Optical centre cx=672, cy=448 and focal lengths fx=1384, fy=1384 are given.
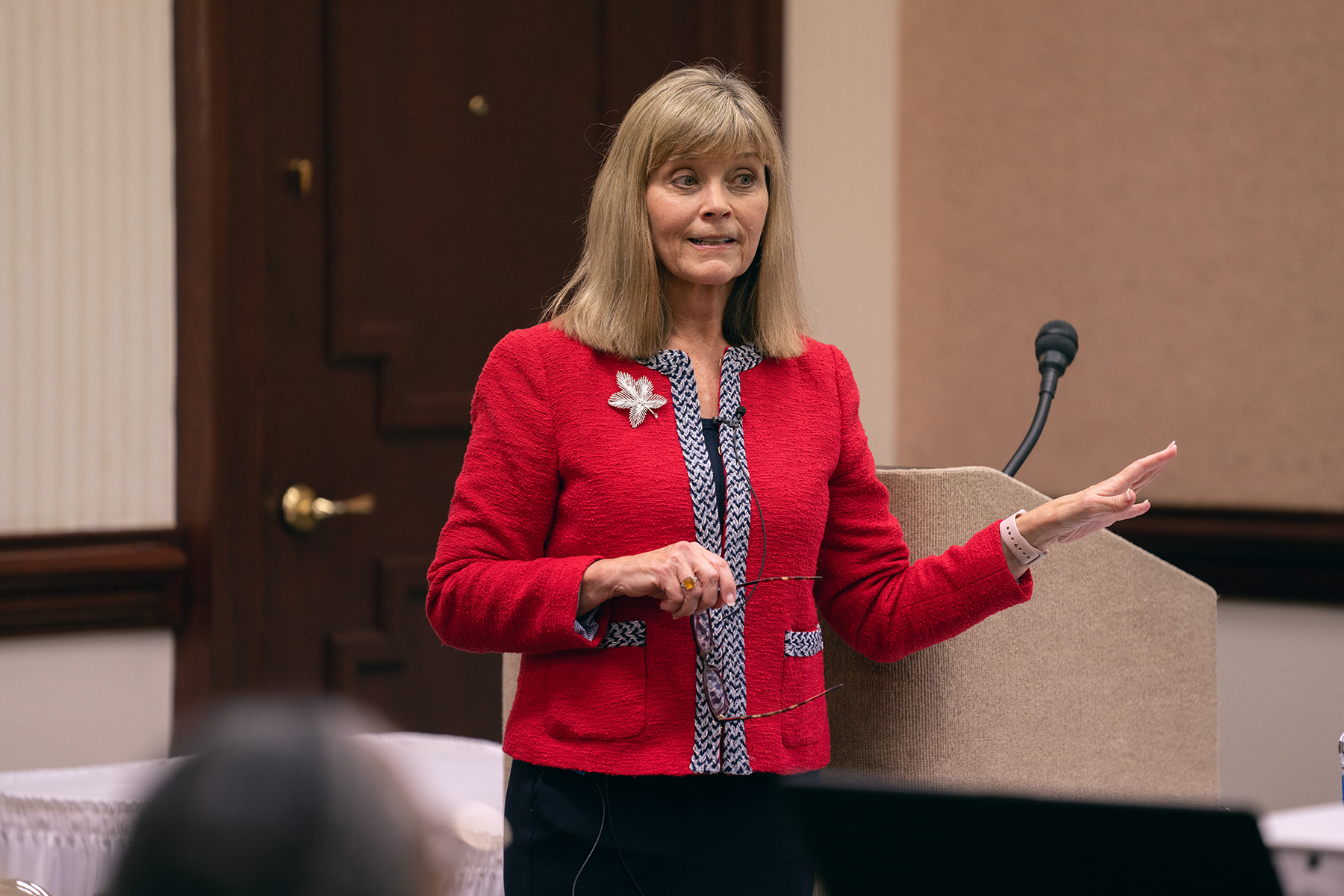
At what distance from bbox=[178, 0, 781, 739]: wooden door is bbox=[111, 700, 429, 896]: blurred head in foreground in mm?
2485

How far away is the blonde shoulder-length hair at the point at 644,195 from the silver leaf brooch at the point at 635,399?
0.03 meters

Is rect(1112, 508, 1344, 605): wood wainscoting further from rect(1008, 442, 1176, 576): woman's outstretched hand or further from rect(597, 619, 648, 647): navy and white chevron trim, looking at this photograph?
rect(597, 619, 648, 647): navy and white chevron trim

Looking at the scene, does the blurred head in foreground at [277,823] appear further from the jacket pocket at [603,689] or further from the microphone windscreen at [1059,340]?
the microphone windscreen at [1059,340]

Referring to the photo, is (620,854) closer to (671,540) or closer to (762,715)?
(762,715)

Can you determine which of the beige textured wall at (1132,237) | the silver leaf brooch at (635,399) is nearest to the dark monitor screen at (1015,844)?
the silver leaf brooch at (635,399)

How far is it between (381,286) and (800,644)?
1.95 metres

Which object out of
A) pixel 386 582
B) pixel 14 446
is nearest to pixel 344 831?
pixel 14 446

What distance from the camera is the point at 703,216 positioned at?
4.69 ft

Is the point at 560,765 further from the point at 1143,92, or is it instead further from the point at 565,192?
the point at 1143,92

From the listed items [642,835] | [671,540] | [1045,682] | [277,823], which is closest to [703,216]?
[671,540]

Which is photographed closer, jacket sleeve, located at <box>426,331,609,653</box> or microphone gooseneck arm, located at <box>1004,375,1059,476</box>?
jacket sleeve, located at <box>426,331,609,653</box>

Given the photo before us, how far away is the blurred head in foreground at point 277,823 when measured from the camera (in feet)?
1.42

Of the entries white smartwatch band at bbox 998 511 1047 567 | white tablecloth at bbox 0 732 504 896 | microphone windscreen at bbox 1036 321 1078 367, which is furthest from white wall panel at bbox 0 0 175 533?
white smartwatch band at bbox 998 511 1047 567

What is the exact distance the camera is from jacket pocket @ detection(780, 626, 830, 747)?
1.40 meters
